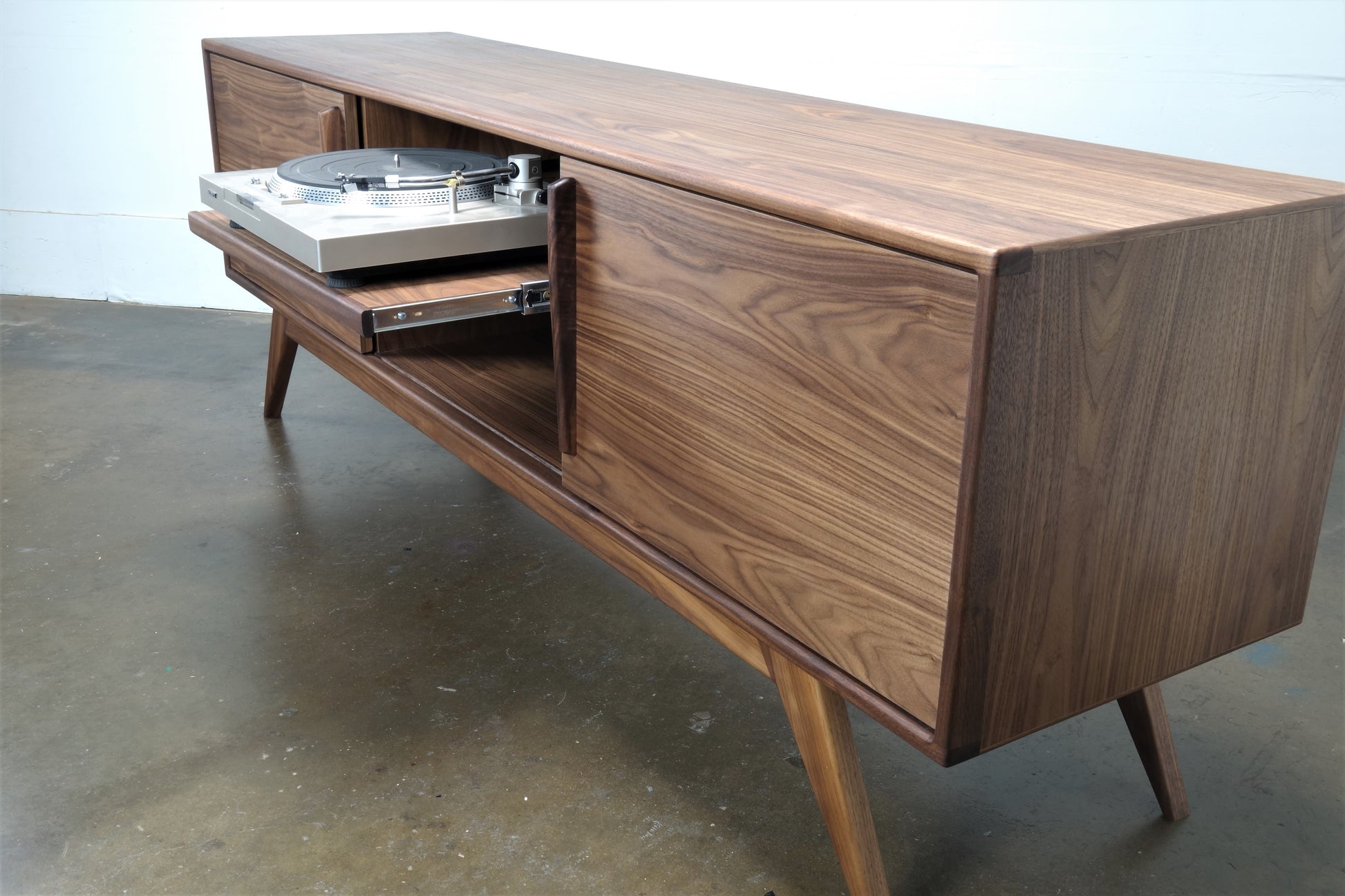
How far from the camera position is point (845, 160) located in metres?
1.06

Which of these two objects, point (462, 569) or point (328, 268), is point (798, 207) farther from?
point (462, 569)

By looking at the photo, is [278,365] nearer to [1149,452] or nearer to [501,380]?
[501,380]

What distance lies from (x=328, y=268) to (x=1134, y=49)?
1.82m

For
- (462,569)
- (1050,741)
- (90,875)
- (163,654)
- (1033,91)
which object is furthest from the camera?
(1033,91)

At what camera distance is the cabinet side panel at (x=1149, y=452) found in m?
0.80

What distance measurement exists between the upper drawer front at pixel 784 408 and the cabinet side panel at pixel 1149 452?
0.17 feet

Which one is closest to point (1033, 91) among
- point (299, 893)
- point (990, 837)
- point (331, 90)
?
point (331, 90)

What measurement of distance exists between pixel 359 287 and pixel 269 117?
75 centimetres

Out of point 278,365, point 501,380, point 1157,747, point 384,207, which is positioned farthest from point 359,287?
point 278,365

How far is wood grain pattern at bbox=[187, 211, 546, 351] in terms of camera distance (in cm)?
120

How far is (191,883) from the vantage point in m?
1.22

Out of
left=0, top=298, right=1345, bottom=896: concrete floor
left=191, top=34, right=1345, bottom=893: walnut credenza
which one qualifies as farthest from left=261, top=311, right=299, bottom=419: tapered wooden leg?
left=191, top=34, right=1345, bottom=893: walnut credenza

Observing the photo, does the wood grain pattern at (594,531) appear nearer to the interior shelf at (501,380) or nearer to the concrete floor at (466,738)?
the interior shelf at (501,380)

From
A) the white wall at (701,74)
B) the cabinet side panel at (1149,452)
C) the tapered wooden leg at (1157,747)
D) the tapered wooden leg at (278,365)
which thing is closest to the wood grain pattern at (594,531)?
the cabinet side panel at (1149,452)
